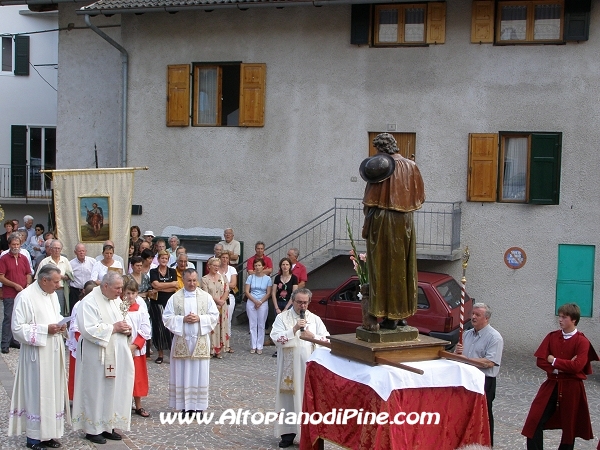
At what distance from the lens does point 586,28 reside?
16078 millimetres

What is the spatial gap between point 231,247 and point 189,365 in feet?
22.3

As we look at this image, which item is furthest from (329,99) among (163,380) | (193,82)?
(163,380)

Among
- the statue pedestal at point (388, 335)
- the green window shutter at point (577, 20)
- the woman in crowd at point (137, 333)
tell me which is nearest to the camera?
the statue pedestal at point (388, 335)

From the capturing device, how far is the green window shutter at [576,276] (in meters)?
16.3

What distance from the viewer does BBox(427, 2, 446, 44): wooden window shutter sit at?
55.3ft

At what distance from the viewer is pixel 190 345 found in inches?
406

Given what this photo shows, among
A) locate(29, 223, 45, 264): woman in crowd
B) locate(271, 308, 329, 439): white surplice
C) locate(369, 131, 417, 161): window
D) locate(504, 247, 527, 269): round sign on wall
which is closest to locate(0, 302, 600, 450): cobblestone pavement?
locate(271, 308, 329, 439): white surplice

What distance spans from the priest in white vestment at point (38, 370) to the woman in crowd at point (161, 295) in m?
4.77

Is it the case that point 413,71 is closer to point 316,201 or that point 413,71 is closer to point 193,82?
point 316,201

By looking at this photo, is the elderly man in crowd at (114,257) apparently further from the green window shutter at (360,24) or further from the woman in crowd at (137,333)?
the green window shutter at (360,24)

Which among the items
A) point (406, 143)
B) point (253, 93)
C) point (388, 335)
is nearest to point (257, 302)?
point (406, 143)

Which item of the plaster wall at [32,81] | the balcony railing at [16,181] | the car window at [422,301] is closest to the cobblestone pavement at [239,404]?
the car window at [422,301]

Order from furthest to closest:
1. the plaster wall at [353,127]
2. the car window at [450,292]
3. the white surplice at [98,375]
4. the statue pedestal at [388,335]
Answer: the plaster wall at [353,127]
the car window at [450,292]
the white surplice at [98,375]
the statue pedestal at [388,335]

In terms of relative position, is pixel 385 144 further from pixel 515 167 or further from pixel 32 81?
pixel 32 81
